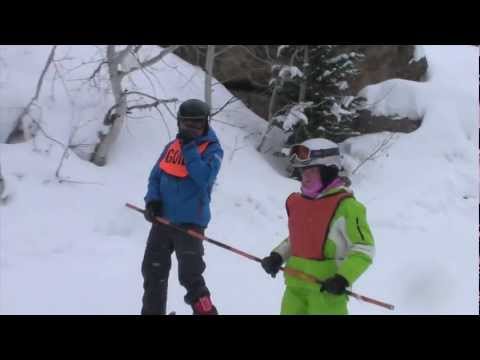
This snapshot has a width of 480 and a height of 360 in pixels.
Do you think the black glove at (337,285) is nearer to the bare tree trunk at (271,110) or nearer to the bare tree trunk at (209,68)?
the bare tree trunk at (209,68)

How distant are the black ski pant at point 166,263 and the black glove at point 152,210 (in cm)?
7

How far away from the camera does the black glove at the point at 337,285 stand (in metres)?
2.63

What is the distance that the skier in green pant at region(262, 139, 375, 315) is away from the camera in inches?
108

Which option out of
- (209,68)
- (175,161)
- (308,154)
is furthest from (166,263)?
(209,68)

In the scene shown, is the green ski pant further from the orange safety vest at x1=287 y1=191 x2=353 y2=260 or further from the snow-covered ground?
the snow-covered ground

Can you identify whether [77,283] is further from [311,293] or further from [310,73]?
[310,73]

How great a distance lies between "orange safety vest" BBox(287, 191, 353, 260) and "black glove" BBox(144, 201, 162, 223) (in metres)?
1.15

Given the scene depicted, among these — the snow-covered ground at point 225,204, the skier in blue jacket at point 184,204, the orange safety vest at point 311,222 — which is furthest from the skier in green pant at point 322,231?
the snow-covered ground at point 225,204

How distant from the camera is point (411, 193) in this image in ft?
29.2

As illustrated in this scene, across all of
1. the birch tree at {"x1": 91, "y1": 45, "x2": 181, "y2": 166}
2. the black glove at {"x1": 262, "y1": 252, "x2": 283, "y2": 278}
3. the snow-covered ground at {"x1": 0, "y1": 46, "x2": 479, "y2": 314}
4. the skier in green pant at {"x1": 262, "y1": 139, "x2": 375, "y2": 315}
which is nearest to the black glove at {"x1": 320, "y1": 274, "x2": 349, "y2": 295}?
the skier in green pant at {"x1": 262, "y1": 139, "x2": 375, "y2": 315}

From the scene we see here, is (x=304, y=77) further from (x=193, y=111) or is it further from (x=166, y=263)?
(x=166, y=263)

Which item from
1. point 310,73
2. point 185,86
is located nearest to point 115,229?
point 185,86

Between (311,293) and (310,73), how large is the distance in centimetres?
722

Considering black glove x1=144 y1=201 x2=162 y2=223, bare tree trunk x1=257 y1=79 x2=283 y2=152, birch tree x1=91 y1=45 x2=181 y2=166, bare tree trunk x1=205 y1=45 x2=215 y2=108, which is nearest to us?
black glove x1=144 y1=201 x2=162 y2=223
